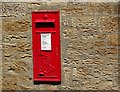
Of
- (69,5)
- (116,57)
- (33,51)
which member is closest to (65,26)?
(69,5)

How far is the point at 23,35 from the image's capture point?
377 centimetres

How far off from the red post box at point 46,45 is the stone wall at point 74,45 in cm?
9

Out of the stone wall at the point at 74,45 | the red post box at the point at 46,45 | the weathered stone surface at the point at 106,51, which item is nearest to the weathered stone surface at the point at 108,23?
Answer: the stone wall at the point at 74,45

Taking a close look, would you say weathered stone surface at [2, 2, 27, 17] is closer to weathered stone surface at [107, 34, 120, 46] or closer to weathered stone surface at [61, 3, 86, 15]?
weathered stone surface at [61, 3, 86, 15]

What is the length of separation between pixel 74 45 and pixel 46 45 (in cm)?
34

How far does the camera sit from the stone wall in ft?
12.1

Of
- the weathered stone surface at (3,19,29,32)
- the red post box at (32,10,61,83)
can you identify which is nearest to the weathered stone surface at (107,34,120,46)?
the red post box at (32,10,61,83)

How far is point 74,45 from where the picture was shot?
3.73m

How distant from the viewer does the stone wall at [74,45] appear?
12.1 feet

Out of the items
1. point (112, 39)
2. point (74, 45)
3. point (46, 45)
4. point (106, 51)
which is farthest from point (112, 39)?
point (46, 45)

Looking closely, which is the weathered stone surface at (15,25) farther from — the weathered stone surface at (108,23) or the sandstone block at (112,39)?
the sandstone block at (112,39)

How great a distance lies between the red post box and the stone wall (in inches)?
3.3

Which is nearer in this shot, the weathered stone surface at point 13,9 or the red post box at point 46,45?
the red post box at point 46,45

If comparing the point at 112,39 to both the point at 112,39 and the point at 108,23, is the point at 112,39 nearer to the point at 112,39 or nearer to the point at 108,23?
the point at 112,39
